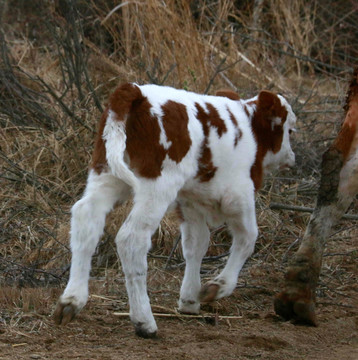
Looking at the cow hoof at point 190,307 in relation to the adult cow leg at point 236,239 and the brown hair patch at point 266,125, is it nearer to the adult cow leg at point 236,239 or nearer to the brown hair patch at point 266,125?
the adult cow leg at point 236,239

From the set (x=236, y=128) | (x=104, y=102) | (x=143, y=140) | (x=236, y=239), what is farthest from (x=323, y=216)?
(x=104, y=102)

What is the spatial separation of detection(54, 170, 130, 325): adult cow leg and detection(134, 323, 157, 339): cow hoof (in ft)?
1.13

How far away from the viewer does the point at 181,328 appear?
15.5ft

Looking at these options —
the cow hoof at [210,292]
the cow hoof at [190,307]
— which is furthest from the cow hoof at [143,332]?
the cow hoof at [190,307]

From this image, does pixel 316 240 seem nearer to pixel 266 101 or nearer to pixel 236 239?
pixel 236 239

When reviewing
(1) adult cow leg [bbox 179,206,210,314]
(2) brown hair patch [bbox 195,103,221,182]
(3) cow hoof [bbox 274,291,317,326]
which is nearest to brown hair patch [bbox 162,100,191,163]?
(2) brown hair patch [bbox 195,103,221,182]

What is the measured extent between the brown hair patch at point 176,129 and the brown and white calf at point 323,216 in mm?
921

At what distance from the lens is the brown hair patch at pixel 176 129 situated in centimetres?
439

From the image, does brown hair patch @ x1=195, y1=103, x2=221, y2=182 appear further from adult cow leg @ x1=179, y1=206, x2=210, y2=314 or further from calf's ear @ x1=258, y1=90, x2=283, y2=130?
calf's ear @ x1=258, y1=90, x2=283, y2=130

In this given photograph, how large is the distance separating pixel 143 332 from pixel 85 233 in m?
0.62

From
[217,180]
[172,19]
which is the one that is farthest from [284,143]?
[172,19]

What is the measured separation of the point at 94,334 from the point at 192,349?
24.8 inches

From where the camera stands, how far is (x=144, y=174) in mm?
4285

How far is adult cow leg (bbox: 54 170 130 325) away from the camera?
4.05 metres
